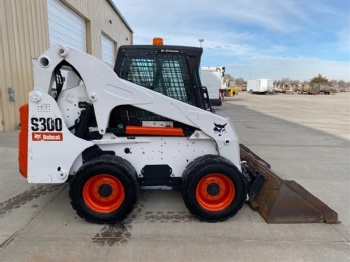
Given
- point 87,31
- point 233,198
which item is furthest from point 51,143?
point 87,31

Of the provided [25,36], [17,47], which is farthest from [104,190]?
[25,36]

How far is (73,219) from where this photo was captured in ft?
11.2

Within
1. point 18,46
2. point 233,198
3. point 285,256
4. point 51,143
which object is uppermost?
point 18,46

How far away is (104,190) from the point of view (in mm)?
3301

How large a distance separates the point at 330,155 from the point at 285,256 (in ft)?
16.7

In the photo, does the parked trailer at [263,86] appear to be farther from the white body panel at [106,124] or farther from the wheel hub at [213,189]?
the wheel hub at [213,189]

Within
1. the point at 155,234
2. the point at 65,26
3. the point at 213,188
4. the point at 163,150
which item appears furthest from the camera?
the point at 65,26

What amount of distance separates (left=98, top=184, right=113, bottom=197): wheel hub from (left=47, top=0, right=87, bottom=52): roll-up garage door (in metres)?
7.97

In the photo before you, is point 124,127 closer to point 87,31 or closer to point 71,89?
point 71,89

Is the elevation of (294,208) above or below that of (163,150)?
below

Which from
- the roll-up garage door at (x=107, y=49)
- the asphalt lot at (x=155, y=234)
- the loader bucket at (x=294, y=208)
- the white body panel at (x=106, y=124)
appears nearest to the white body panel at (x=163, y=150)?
the white body panel at (x=106, y=124)

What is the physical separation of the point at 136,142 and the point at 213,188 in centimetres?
113

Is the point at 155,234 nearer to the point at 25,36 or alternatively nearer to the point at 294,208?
the point at 294,208

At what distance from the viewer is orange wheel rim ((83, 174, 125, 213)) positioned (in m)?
3.29
